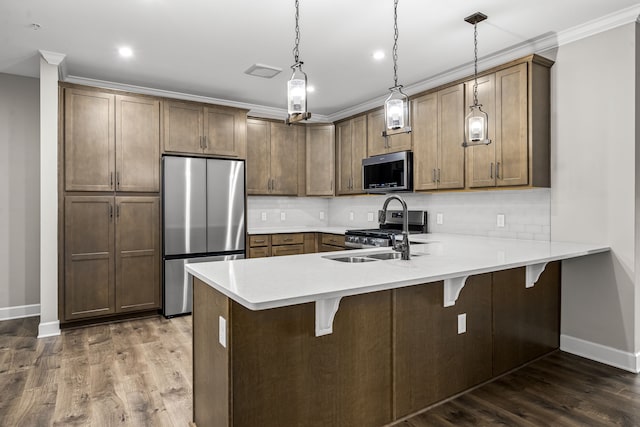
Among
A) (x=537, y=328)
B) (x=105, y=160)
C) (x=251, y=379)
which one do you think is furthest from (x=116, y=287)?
(x=537, y=328)

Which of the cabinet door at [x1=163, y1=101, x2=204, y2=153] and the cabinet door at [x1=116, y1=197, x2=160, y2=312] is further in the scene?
the cabinet door at [x1=163, y1=101, x2=204, y2=153]

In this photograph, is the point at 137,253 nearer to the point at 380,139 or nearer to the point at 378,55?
the point at 380,139

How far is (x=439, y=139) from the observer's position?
3877 millimetres

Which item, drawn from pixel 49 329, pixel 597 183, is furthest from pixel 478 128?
pixel 49 329

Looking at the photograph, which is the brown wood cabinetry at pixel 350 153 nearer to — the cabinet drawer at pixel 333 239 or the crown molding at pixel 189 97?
the cabinet drawer at pixel 333 239

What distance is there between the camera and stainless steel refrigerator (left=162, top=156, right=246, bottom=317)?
417cm

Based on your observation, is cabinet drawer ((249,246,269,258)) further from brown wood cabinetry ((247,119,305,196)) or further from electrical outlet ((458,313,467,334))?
electrical outlet ((458,313,467,334))

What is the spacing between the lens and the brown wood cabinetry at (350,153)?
496 cm

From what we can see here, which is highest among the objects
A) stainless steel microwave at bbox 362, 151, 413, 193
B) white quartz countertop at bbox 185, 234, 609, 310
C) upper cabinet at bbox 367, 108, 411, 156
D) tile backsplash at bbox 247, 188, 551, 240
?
upper cabinet at bbox 367, 108, 411, 156

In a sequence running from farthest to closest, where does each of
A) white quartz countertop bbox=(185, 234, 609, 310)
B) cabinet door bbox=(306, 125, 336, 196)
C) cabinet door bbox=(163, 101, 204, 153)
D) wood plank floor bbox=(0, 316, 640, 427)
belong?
cabinet door bbox=(306, 125, 336, 196)
cabinet door bbox=(163, 101, 204, 153)
wood plank floor bbox=(0, 316, 640, 427)
white quartz countertop bbox=(185, 234, 609, 310)

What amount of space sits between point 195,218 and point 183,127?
1.02m

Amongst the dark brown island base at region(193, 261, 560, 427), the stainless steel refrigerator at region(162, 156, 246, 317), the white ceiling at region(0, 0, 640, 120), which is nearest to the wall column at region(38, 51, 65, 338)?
the white ceiling at region(0, 0, 640, 120)

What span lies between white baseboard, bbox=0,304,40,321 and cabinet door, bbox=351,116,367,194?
3.84 metres

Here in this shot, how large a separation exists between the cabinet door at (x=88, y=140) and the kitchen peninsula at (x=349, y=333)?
2.53 meters
